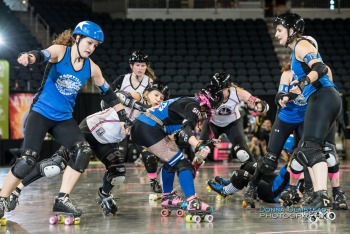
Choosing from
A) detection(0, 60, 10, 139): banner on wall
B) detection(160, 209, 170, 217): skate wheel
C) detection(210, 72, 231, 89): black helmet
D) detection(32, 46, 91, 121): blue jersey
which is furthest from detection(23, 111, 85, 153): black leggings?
detection(0, 60, 10, 139): banner on wall

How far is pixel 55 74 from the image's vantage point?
5.04 m

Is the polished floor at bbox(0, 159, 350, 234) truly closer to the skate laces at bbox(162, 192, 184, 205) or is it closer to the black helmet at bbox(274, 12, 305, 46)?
the skate laces at bbox(162, 192, 184, 205)

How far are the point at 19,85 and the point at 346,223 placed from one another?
34.4 ft

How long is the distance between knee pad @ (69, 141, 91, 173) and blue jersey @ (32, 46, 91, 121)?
0.90 feet

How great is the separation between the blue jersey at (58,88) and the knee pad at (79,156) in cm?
28

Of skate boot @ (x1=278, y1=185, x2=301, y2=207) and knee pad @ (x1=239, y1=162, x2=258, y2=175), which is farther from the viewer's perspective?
knee pad @ (x1=239, y1=162, x2=258, y2=175)

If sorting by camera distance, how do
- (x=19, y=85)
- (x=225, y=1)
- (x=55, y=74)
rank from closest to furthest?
1. (x=55, y=74)
2. (x=19, y=85)
3. (x=225, y=1)

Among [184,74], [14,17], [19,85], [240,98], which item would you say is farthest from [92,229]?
[14,17]

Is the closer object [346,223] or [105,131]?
[346,223]

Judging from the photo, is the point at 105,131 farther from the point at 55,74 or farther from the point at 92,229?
the point at 92,229

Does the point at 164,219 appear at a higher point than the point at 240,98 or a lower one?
lower

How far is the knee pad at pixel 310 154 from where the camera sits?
15.9 ft

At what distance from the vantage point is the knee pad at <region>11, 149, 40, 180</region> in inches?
192

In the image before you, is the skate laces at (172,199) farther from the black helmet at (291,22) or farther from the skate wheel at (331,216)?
the black helmet at (291,22)
